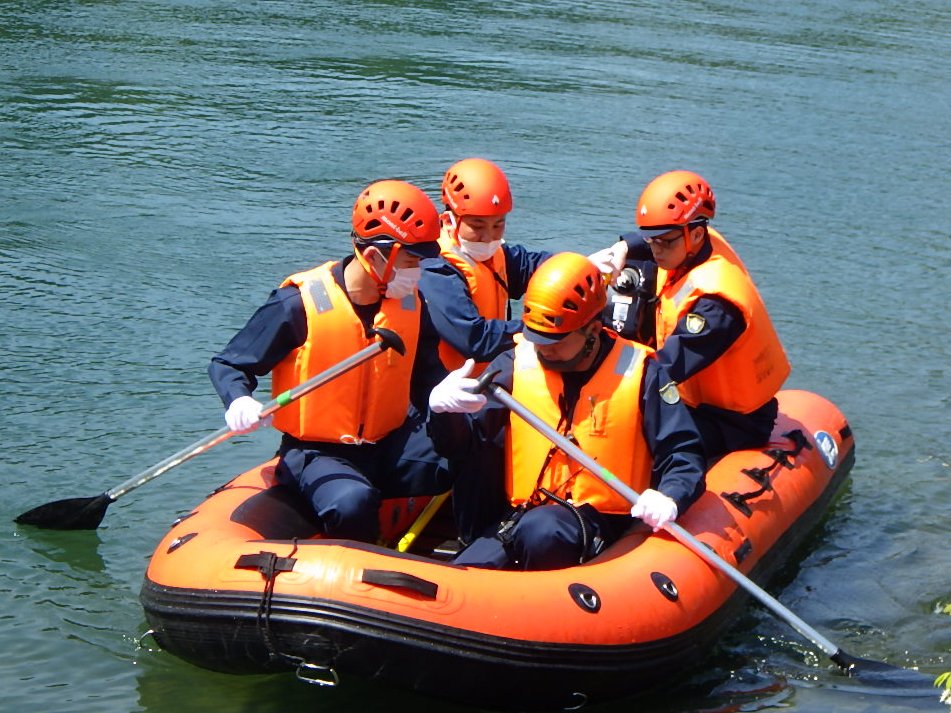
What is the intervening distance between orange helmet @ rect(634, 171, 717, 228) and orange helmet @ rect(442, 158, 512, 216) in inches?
24.2

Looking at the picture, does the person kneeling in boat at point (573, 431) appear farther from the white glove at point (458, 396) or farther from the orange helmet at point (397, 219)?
the orange helmet at point (397, 219)

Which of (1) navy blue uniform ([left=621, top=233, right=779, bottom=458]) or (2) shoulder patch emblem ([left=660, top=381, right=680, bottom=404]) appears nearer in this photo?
(2) shoulder patch emblem ([left=660, top=381, right=680, bottom=404])

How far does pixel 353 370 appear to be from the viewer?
511 cm

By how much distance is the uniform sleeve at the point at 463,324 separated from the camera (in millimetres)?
5820

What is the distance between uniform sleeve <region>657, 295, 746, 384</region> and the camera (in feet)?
18.1

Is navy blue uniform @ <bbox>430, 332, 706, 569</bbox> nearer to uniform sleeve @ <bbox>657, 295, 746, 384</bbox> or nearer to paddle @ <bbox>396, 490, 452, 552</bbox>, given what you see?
paddle @ <bbox>396, 490, 452, 552</bbox>

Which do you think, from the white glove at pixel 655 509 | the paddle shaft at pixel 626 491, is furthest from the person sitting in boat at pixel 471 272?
the white glove at pixel 655 509

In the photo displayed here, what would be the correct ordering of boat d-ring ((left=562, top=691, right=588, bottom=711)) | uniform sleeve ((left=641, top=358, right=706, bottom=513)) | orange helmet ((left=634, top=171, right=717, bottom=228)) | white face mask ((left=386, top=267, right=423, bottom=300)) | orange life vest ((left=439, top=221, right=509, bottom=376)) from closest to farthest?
1. boat d-ring ((left=562, top=691, right=588, bottom=711))
2. uniform sleeve ((left=641, top=358, right=706, bottom=513))
3. white face mask ((left=386, top=267, right=423, bottom=300))
4. orange helmet ((left=634, top=171, right=717, bottom=228))
5. orange life vest ((left=439, top=221, right=509, bottom=376))

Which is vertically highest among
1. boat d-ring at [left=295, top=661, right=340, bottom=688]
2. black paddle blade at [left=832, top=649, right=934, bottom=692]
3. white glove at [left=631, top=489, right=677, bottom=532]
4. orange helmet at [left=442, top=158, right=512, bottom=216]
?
orange helmet at [left=442, top=158, right=512, bottom=216]

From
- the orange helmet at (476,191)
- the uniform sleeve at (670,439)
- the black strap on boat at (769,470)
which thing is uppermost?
the orange helmet at (476,191)

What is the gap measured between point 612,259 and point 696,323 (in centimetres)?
72

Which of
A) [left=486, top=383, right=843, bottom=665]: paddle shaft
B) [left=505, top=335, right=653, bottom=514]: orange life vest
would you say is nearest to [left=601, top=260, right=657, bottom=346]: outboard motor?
[left=505, top=335, right=653, bottom=514]: orange life vest

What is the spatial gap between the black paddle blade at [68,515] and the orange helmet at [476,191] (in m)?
2.10

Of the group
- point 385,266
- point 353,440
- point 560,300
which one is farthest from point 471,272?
point 560,300
